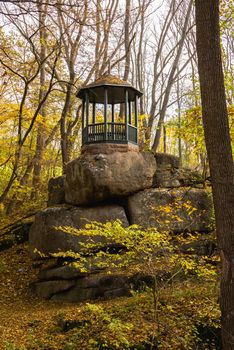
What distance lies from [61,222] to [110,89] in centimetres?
577

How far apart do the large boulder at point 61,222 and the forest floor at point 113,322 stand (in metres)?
1.90

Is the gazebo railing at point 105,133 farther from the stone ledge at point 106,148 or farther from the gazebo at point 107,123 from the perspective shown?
the stone ledge at point 106,148

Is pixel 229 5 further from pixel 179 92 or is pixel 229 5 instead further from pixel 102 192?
pixel 179 92

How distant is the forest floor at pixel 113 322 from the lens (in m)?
6.38

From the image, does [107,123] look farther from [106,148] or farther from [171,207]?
[171,207]

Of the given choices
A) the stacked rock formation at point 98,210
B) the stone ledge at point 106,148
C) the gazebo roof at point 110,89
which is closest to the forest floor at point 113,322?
the stacked rock formation at point 98,210

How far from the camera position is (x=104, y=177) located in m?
11.3

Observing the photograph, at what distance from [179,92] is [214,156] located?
22306 millimetres

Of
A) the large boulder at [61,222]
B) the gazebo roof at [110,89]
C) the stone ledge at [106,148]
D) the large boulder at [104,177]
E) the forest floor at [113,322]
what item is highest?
the gazebo roof at [110,89]

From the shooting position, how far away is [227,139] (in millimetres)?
5191

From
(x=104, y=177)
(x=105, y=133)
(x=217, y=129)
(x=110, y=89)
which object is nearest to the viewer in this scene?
(x=217, y=129)

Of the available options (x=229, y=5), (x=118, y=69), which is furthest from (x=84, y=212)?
(x=118, y=69)

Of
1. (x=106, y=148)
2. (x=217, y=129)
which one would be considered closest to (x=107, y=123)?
(x=106, y=148)

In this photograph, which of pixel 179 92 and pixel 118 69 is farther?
pixel 179 92
